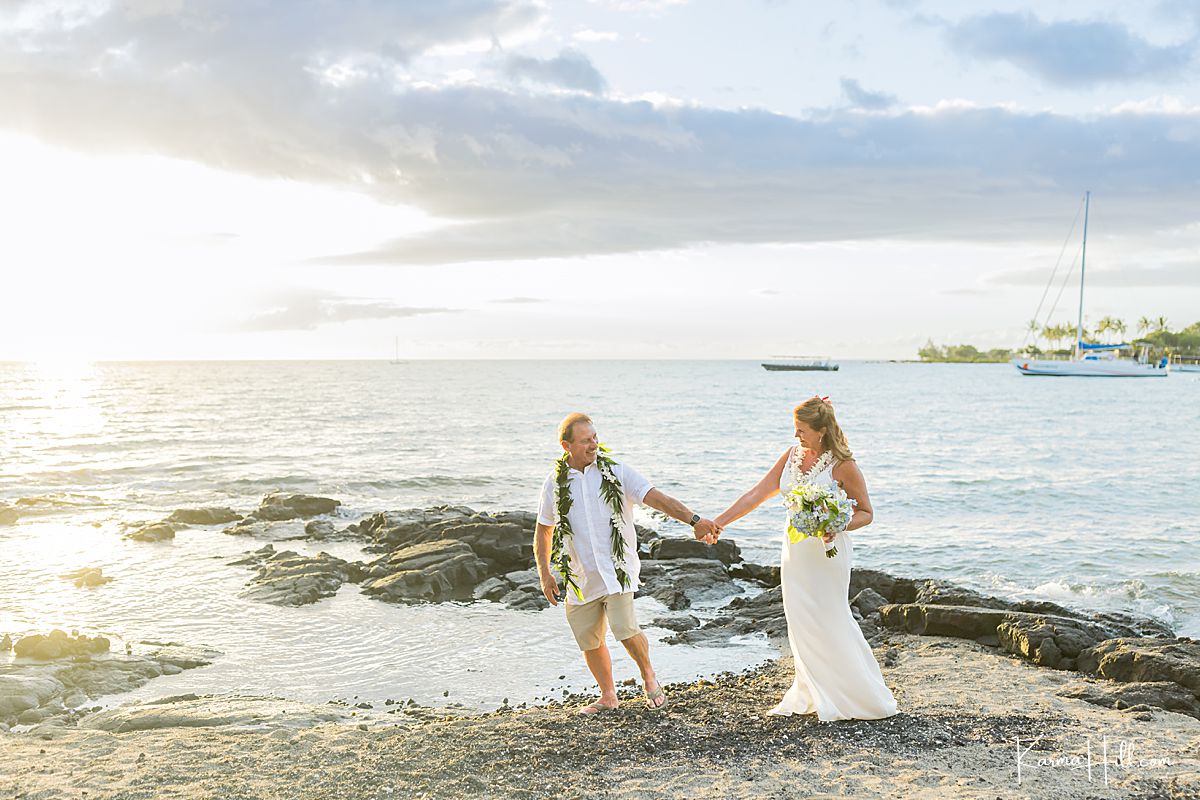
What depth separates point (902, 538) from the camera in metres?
19.5

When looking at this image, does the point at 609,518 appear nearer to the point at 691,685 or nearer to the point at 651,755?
the point at 651,755

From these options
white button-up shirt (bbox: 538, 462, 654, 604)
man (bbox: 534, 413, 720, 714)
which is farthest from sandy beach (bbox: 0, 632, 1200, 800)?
white button-up shirt (bbox: 538, 462, 654, 604)

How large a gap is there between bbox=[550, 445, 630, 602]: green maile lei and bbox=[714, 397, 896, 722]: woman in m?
1.10

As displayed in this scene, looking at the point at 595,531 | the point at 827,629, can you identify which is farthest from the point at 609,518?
the point at 827,629

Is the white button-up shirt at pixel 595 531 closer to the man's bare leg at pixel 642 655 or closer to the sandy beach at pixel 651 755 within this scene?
the man's bare leg at pixel 642 655

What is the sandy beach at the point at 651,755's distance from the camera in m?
6.08

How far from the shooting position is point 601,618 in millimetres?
7566

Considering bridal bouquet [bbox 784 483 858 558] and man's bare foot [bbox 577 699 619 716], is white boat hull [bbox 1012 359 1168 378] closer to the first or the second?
bridal bouquet [bbox 784 483 858 558]

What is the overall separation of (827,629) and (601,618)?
1876mm

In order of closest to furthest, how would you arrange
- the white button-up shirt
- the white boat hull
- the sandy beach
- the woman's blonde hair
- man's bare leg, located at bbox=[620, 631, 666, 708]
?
the sandy beach < the woman's blonde hair < the white button-up shirt < man's bare leg, located at bbox=[620, 631, 666, 708] < the white boat hull

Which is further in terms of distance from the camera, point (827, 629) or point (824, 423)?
point (827, 629)

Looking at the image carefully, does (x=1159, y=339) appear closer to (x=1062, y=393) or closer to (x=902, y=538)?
(x=1062, y=393)

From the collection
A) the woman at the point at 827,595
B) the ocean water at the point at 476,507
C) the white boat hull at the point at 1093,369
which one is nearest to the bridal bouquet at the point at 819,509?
the woman at the point at 827,595

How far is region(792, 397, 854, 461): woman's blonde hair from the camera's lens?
6.95 m
